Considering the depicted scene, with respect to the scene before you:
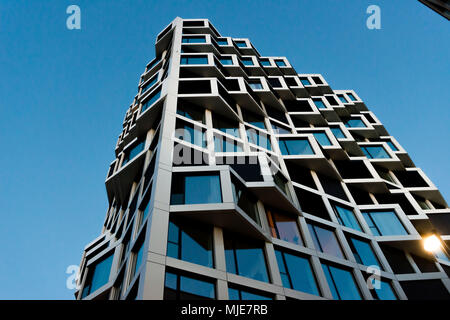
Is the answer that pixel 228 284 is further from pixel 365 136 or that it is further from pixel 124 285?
pixel 365 136

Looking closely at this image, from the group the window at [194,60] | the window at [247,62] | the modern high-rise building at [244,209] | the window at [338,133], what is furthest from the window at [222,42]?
the window at [338,133]

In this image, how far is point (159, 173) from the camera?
50.6 feet

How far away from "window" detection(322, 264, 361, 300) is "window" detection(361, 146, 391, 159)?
21.1 meters

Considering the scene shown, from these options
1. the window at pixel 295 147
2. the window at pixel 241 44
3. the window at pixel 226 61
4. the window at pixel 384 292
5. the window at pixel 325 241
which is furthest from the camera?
the window at pixel 241 44

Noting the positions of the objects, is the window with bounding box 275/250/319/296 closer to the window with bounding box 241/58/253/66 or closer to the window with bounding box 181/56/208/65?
the window with bounding box 181/56/208/65

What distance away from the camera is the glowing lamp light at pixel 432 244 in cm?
2377

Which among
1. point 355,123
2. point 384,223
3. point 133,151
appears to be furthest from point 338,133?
point 133,151

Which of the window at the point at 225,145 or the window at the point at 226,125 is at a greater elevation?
the window at the point at 226,125

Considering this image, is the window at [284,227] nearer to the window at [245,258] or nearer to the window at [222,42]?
the window at [245,258]

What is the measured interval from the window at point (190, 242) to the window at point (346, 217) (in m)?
11.5

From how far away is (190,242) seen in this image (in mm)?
13680

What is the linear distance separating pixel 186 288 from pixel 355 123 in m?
35.6
